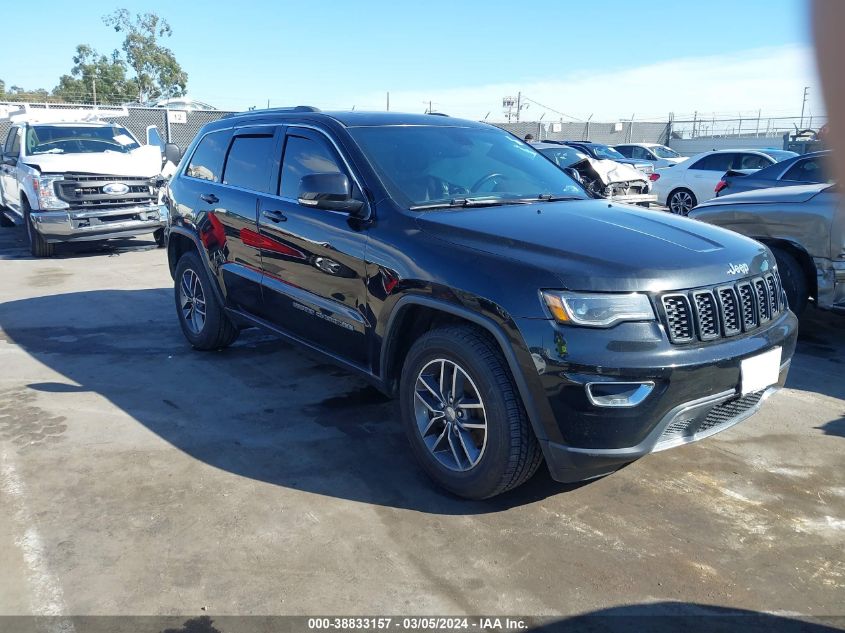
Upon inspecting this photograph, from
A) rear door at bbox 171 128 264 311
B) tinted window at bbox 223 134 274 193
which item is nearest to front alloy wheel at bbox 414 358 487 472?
rear door at bbox 171 128 264 311

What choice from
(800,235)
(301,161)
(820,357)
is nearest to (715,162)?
(800,235)

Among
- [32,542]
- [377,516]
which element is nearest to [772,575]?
[377,516]

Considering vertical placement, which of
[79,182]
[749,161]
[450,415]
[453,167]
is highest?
[749,161]

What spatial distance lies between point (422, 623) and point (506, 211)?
2.11 metres

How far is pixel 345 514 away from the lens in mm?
3426

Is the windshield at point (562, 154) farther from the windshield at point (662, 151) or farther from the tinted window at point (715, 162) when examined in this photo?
the windshield at point (662, 151)

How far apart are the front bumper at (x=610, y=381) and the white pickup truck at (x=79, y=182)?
26.8 feet

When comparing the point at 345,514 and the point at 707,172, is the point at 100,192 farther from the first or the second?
the point at 707,172

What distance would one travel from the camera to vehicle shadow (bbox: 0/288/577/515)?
3.75 metres

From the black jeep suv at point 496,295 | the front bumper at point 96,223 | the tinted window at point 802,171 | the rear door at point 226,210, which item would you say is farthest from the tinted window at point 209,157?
the tinted window at point 802,171

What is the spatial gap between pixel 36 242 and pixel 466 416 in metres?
9.80

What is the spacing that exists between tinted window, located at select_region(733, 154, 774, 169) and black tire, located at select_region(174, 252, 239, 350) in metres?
12.3

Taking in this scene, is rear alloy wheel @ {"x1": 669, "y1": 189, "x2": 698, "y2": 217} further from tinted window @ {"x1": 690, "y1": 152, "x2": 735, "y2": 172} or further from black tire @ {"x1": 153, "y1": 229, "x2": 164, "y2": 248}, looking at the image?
black tire @ {"x1": 153, "y1": 229, "x2": 164, "y2": 248}

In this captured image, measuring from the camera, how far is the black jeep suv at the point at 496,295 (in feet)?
9.73
